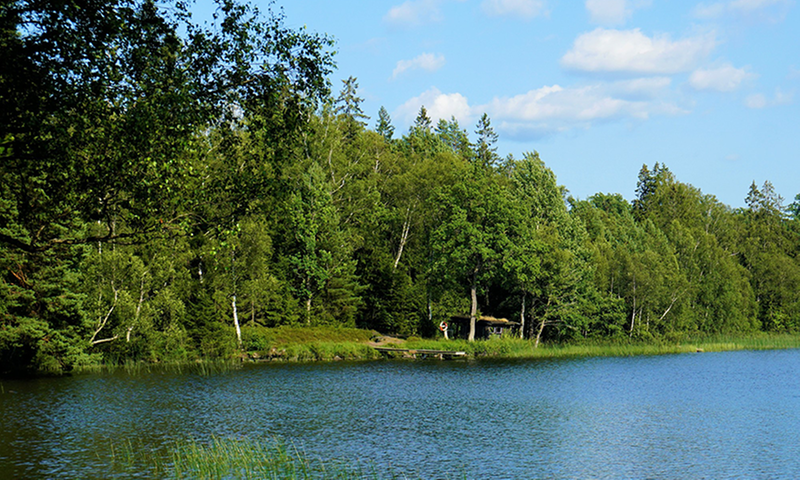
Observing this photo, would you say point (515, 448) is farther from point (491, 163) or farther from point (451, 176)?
point (491, 163)

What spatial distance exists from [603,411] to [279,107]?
2215 cm

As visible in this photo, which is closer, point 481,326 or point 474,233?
point 474,233

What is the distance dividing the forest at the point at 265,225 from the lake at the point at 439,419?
6.32 m

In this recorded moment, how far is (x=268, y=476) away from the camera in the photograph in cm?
1864

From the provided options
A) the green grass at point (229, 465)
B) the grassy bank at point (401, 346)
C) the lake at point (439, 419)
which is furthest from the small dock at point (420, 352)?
the green grass at point (229, 465)

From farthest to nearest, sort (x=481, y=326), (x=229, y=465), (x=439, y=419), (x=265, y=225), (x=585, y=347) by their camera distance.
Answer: (x=481, y=326)
(x=585, y=347)
(x=265, y=225)
(x=439, y=419)
(x=229, y=465)

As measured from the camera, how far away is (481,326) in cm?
6575

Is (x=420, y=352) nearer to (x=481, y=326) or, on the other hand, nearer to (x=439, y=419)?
(x=481, y=326)

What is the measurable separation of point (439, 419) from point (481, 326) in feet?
124

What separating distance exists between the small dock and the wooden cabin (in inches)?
324

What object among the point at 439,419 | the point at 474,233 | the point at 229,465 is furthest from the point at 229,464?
the point at 474,233

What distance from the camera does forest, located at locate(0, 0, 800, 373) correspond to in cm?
1456

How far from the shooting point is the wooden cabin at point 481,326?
213ft

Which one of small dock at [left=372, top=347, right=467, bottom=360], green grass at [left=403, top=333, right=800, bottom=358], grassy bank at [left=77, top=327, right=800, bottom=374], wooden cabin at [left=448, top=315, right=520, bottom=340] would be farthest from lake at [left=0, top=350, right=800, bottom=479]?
wooden cabin at [left=448, top=315, right=520, bottom=340]
